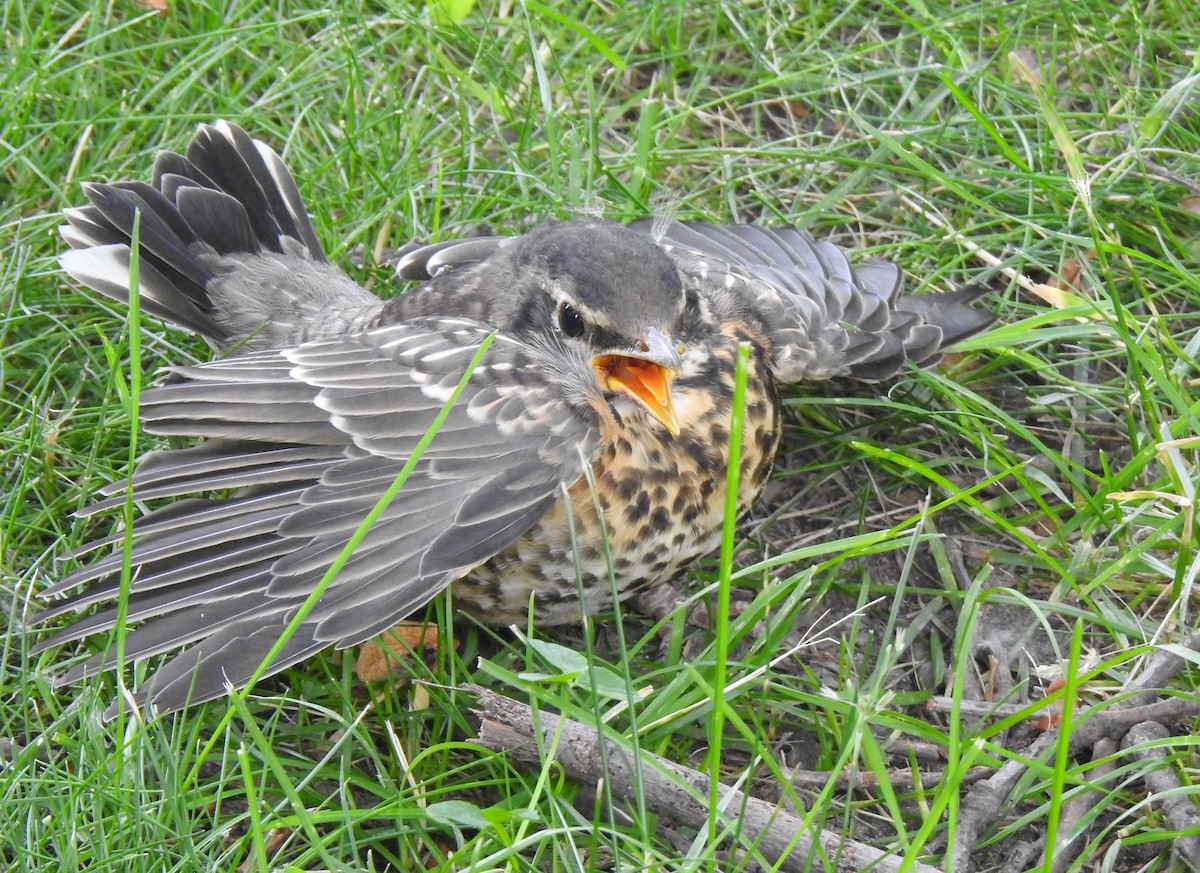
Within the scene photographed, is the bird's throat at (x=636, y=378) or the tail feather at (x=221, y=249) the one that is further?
the tail feather at (x=221, y=249)

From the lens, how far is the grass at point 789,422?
3.14m

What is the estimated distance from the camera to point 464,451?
3506 mm

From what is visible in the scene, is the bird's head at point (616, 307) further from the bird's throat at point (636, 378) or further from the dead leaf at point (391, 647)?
the dead leaf at point (391, 647)

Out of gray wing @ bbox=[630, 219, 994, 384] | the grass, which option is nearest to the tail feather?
the grass

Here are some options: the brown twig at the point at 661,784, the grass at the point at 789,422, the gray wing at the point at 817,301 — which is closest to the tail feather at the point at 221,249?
the grass at the point at 789,422

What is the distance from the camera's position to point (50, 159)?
4.79m

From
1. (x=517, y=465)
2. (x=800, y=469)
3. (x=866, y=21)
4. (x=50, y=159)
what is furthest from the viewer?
(x=866, y=21)

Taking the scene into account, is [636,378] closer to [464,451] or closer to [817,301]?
[464,451]

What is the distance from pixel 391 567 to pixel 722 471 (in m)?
0.91

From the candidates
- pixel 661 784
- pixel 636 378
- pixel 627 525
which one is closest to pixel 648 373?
pixel 636 378

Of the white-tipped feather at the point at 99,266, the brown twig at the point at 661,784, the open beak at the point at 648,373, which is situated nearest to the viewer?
the brown twig at the point at 661,784

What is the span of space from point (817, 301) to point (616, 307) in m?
1.07

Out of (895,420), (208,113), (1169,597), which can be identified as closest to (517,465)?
(895,420)

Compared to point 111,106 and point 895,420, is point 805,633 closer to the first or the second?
point 895,420
